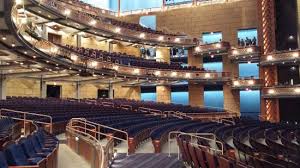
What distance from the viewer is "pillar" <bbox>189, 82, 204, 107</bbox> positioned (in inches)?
926

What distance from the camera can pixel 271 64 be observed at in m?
19.5

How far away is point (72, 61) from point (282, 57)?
10785mm

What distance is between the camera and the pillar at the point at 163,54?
25672mm

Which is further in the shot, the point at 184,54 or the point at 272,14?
the point at 184,54

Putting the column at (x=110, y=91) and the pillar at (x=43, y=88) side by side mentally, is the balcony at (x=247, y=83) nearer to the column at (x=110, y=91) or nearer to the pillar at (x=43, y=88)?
the column at (x=110, y=91)

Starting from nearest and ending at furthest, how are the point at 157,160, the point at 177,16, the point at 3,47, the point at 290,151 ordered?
the point at 157,160, the point at 290,151, the point at 3,47, the point at 177,16

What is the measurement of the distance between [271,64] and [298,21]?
Result: 2.77 m

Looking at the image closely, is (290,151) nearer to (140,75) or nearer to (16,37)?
(16,37)

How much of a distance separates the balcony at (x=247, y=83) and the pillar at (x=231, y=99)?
5.20ft

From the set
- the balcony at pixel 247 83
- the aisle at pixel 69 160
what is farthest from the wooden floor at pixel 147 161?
the balcony at pixel 247 83

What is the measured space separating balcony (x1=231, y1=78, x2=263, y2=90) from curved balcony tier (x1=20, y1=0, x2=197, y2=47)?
430 cm

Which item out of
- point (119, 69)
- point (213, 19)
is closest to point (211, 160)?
point (119, 69)

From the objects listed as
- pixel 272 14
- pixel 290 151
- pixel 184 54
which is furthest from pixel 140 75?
pixel 290 151

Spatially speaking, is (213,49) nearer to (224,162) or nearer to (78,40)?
(78,40)
